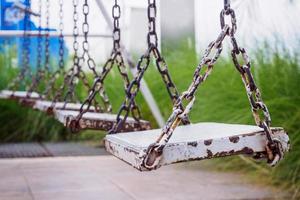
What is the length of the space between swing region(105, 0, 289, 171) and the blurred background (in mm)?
1100

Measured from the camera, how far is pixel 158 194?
2273mm

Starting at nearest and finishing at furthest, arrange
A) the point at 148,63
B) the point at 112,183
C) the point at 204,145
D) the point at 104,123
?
the point at 204,145 < the point at 148,63 < the point at 104,123 < the point at 112,183

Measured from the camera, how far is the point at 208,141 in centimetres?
106

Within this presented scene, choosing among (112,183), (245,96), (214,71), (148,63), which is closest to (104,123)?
(148,63)

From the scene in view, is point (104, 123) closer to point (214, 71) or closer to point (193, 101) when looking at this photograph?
point (193, 101)

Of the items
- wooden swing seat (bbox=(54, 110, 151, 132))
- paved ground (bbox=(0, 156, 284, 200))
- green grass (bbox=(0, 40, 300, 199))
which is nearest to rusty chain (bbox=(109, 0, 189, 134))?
wooden swing seat (bbox=(54, 110, 151, 132))

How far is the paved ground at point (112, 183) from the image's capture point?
2252 mm

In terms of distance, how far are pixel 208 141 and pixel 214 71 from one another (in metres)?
2.14

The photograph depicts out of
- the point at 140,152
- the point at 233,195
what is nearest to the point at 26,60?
the point at 233,195

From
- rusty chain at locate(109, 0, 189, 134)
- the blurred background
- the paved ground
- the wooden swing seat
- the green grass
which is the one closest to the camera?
rusty chain at locate(109, 0, 189, 134)

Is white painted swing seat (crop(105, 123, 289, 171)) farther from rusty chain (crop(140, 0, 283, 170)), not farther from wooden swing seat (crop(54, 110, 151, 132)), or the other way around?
wooden swing seat (crop(54, 110, 151, 132))

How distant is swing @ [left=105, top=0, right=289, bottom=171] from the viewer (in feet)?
3.33

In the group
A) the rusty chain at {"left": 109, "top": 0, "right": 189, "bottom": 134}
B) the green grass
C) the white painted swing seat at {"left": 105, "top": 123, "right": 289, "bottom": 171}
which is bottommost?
the green grass

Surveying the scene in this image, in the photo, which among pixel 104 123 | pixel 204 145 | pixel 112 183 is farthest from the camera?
pixel 112 183
